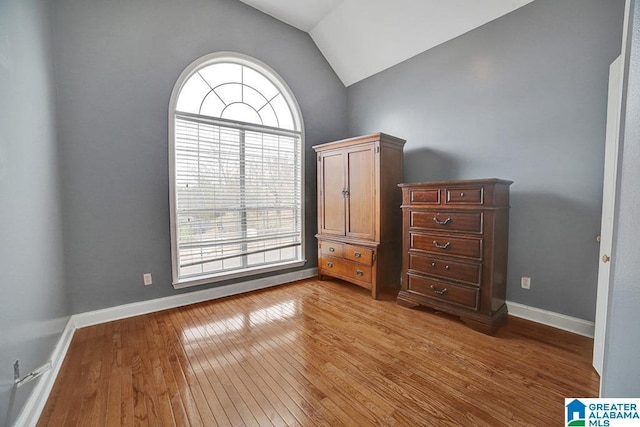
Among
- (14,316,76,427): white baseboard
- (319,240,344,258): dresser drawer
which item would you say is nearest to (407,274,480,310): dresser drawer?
(319,240,344,258): dresser drawer

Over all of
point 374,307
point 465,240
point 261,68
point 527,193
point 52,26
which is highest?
point 261,68

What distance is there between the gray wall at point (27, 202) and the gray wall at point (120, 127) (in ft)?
0.56

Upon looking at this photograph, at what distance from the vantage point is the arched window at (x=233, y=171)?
2.66 metres

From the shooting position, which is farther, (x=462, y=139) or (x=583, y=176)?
(x=462, y=139)

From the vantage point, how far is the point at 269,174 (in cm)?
325

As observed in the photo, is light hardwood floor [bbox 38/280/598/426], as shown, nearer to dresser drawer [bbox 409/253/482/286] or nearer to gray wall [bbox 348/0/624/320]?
dresser drawer [bbox 409/253/482/286]

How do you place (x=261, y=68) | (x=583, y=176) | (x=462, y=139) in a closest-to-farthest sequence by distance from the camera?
1. (x=583, y=176)
2. (x=462, y=139)
3. (x=261, y=68)

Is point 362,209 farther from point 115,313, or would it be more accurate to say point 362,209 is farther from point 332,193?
point 115,313

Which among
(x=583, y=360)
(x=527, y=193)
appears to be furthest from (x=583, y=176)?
(x=583, y=360)

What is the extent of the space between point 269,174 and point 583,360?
10.7 feet

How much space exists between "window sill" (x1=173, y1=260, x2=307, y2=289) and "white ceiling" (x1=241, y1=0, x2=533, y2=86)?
288 cm

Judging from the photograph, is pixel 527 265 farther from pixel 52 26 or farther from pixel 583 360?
pixel 52 26

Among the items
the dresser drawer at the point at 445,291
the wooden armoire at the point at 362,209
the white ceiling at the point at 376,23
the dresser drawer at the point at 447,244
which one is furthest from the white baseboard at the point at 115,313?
the white ceiling at the point at 376,23

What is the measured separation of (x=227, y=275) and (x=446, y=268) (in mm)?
2313
